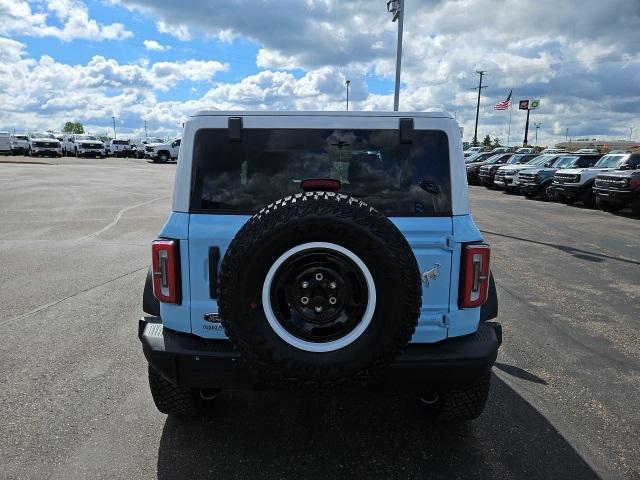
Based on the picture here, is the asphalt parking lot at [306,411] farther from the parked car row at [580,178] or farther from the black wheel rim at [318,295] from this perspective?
the parked car row at [580,178]

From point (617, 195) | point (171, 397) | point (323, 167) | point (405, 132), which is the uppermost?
point (405, 132)

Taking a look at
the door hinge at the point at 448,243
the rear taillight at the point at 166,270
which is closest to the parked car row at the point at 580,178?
the door hinge at the point at 448,243

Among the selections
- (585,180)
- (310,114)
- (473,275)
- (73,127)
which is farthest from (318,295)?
(73,127)

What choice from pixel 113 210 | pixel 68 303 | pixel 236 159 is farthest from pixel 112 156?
pixel 236 159

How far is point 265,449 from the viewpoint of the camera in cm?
290

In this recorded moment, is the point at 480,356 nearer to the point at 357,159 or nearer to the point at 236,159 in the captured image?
the point at 357,159

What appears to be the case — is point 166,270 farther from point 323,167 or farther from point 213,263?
point 323,167

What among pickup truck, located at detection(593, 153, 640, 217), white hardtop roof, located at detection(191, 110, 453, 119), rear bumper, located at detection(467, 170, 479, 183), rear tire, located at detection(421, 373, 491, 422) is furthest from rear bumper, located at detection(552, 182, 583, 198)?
white hardtop roof, located at detection(191, 110, 453, 119)

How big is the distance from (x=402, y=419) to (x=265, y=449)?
0.94 m

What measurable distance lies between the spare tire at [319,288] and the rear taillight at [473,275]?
45cm

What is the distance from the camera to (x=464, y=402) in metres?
3.07

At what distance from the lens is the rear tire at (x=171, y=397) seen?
10.0 ft

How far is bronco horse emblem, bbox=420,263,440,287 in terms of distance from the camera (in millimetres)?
2664

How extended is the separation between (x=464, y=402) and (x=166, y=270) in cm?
194
